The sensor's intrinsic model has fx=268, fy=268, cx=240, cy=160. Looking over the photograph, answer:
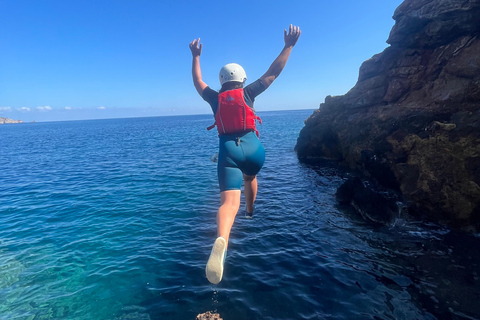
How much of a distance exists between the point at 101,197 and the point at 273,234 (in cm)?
1191

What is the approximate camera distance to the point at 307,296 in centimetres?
745

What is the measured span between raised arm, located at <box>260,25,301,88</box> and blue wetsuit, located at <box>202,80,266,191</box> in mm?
163

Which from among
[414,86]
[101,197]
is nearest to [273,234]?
[101,197]

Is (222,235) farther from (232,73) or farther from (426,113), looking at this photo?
(426,113)

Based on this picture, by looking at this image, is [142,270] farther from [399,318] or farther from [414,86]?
[414,86]

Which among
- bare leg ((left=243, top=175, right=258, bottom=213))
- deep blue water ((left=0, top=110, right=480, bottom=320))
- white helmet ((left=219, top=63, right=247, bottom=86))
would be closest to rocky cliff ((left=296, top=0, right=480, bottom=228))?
deep blue water ((left=0, top=110, right=480, bottom=320))

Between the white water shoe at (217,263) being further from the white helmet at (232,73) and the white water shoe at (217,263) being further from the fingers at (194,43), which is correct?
the fingers at (194,43)

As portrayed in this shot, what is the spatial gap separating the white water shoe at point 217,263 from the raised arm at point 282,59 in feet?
9.27

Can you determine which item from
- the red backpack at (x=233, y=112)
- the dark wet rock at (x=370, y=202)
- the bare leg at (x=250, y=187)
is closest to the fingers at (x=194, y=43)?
the red backpack at (x=233, y=112)

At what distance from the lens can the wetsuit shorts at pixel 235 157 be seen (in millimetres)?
4625

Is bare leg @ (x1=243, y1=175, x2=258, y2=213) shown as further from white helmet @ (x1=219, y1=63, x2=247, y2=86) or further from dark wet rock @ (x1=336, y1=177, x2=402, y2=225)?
dark wet rock @ (x1=336, y1=177, x2=402, y2=225)

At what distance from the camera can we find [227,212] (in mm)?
4355

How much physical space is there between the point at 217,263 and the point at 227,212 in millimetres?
839

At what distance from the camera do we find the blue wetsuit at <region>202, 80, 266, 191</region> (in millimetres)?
4648
